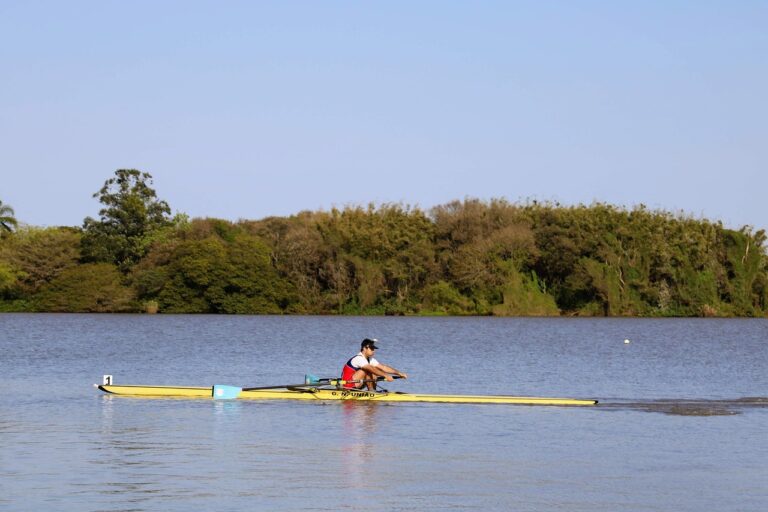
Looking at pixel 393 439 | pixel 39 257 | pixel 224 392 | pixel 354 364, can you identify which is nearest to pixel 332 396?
pixel 354 364

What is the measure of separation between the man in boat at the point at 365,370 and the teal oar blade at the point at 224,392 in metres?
2.46

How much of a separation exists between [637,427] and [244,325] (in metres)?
56.0

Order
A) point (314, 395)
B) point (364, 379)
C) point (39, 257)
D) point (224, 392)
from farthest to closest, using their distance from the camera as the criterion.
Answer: point (39, 257)
point (364, 379)
point (314, 395)
point (224, 392)

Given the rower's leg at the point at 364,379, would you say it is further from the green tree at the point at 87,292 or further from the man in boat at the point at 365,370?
the green tree at the point at 87,292

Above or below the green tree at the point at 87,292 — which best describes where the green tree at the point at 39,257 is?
above

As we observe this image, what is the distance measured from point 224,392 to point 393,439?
22.3ft

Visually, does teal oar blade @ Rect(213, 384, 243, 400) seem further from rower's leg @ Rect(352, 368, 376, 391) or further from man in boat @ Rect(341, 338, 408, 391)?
rower's leg @ Rect(352, 368, 376, 391)

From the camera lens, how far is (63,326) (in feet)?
245

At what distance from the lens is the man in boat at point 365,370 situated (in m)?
28.0

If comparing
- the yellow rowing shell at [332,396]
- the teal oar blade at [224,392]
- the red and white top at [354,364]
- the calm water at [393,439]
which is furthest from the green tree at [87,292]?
the red and white top at [354,364]

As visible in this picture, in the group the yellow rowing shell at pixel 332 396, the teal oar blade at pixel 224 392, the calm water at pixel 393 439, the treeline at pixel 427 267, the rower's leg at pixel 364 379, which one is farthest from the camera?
the treeline at pixel 427 267

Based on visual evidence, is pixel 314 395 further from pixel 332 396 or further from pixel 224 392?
pixel 224 392

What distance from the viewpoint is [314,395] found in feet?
91.5

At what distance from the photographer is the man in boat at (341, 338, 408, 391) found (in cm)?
2803
